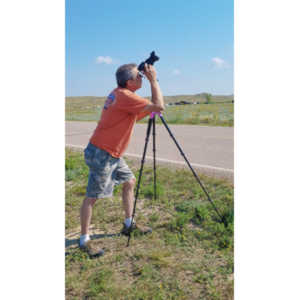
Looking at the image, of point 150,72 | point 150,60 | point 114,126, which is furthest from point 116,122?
point 150,60

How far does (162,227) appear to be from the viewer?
10.2ft

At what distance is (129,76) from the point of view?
2514 millimetres

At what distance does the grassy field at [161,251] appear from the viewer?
221 centimetres

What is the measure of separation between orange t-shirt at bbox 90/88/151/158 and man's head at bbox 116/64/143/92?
9cm

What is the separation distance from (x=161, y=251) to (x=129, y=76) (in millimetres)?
1535

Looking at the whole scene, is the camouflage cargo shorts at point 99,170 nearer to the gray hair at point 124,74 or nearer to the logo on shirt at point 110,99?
the logo on shirt at point 110,99

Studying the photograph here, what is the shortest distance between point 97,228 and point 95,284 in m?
0.95

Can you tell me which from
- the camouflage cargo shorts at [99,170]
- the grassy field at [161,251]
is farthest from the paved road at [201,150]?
the camouflage cargo shorts at [99,170]

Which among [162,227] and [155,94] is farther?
[162,227]

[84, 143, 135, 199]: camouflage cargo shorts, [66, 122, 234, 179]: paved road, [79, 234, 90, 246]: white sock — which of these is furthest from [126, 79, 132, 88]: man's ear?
[66, 122, 234, 179]: paved road

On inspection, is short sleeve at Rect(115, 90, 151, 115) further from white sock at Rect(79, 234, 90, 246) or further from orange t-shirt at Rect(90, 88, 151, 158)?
white sock at Rect(79, 234, 90, 246)

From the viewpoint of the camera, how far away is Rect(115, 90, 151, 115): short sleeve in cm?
239
